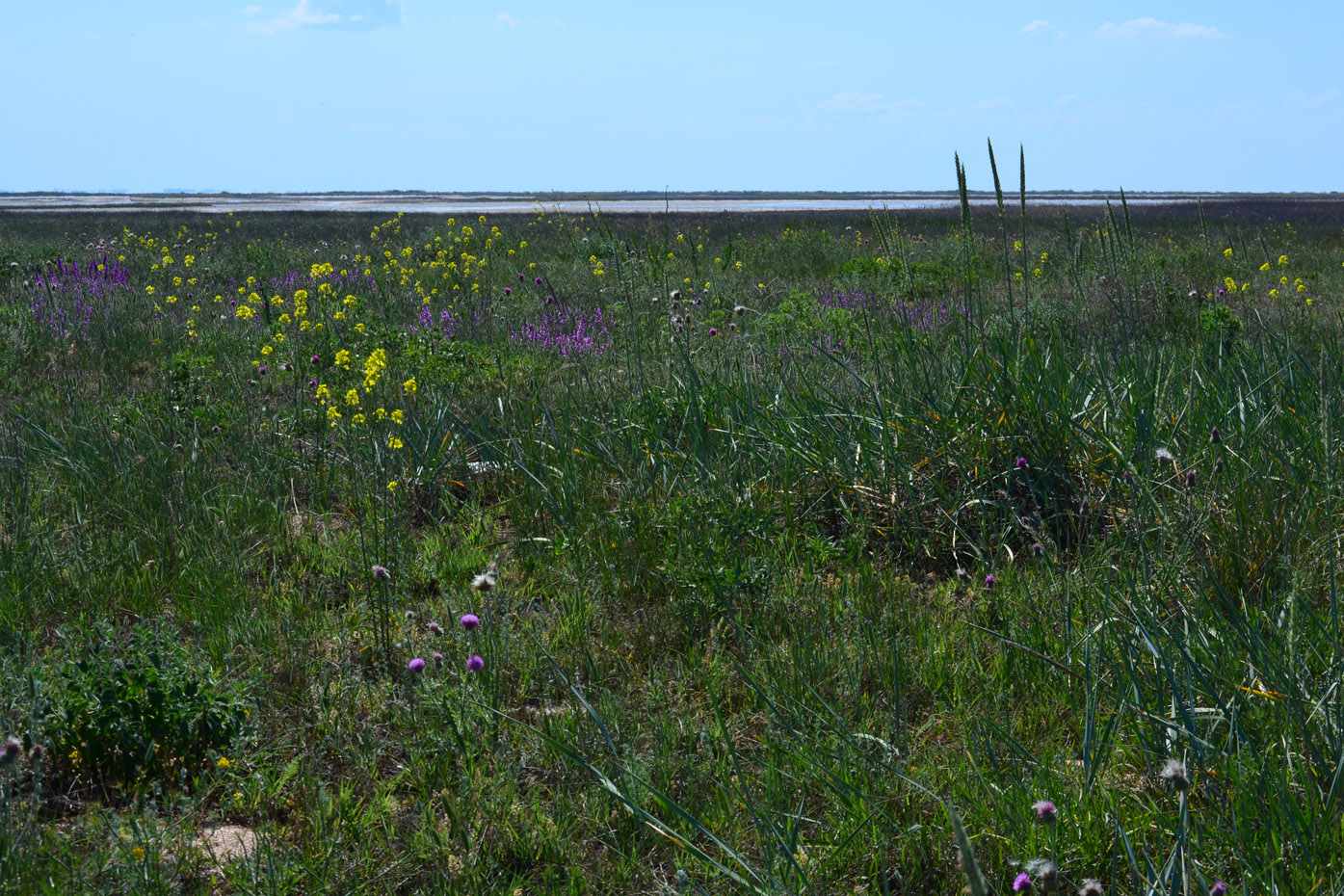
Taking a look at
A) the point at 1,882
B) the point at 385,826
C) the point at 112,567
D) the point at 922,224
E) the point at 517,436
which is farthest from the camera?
the point at 922,224

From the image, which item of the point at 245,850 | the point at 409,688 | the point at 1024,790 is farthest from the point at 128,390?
the point at 1024,790

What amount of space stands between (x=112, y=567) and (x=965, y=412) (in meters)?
3.28

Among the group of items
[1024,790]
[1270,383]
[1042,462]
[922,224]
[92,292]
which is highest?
[922,224]

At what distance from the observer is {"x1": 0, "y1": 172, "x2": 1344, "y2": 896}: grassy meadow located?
1.91 m

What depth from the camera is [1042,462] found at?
3.55 m

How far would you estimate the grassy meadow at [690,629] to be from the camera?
191 centimetres

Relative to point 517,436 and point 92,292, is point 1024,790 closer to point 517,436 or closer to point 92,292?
point 517,436

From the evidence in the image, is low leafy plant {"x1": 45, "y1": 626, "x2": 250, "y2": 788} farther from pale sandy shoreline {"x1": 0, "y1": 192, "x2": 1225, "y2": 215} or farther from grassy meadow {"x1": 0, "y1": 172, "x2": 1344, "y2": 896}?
pale sandy shoreline {"x1": 0, "y1": 192, "x2": 1225, "y2": 215}

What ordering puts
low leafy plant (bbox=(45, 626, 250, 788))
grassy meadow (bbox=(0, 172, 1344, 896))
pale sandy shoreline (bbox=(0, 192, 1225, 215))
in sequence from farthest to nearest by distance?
pale sandy shoreline (bbox=(0, 192, 1225, 215))
low leafy plant (bbox=(45, 626, 250, 788))
grassy meadow (bbox=(0, 172, 1344, 896))

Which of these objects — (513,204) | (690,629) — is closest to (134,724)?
(690,629)

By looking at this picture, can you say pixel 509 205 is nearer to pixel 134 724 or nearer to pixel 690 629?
pixel 690 629

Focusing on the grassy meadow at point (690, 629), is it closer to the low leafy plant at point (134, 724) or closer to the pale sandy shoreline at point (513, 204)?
the low leafy plant at point (134, 724)

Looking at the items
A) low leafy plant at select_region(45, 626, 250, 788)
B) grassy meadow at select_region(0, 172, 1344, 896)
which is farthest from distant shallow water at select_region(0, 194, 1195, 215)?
low leafy plant at select_region(45, 626, 250, 788)

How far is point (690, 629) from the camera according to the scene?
2875 millimetres
